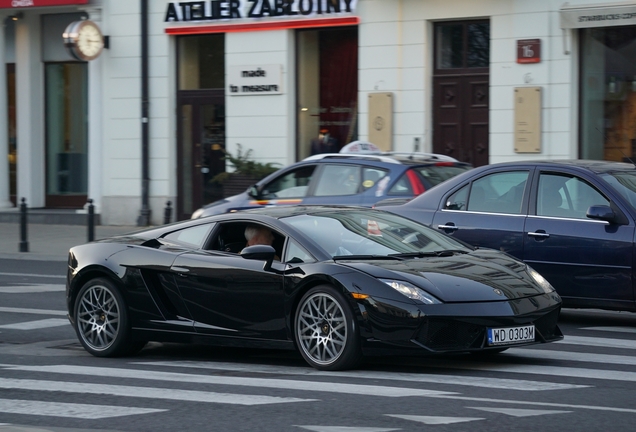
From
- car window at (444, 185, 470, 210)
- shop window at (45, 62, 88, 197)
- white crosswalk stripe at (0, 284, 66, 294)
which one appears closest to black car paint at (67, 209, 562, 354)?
car window at (444, 185, 470, 210)

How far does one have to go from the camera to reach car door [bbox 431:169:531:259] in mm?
10531

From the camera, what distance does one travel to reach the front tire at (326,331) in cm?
780

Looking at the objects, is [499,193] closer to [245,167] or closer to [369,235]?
[369,235]

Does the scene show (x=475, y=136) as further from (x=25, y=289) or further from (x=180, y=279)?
(x=180, y=279)

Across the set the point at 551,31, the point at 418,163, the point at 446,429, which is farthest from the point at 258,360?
the point at 551,31

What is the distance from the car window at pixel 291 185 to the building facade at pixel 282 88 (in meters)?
6.09

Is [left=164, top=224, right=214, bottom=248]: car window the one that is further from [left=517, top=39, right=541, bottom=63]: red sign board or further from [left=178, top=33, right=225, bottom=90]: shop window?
[left=178, top=33, right=225, bottom=90]: shop window

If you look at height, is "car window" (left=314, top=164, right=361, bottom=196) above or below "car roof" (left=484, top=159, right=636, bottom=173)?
below

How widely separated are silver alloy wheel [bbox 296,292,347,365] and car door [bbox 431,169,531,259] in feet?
10.0

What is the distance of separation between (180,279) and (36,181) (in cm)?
1867

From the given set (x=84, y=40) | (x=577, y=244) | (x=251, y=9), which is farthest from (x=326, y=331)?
(x=84, y=40)

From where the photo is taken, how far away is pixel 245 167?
2255 cm

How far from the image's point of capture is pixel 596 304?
32.8 feet

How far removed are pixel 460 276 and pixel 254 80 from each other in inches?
609
